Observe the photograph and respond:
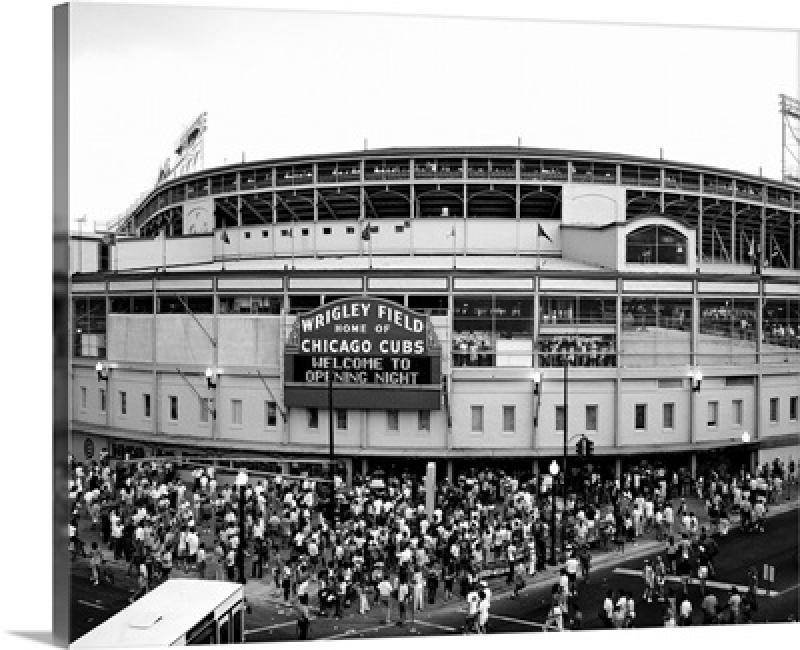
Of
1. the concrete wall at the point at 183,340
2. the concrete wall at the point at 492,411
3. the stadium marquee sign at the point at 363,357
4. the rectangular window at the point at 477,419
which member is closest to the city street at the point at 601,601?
the concrete wall at the point at 492,411

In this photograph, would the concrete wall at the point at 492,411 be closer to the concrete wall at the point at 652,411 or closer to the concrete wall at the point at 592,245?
the concrete wall at the point at 652,411

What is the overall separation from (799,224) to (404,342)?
27.0m

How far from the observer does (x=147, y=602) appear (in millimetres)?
21672

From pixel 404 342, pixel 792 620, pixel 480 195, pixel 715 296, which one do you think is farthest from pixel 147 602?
pixel 480 195

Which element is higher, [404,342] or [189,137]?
[189,137]

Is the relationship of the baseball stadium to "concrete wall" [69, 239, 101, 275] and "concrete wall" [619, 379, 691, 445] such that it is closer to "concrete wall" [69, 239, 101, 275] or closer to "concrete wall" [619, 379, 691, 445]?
"concrete wall" [619, 379, 691, 445]

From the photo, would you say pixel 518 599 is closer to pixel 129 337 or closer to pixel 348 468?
pixel 348 468

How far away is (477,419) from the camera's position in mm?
34906

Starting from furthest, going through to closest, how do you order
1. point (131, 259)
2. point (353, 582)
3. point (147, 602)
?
point (131, 259) < point (353, 582) < point (147, 602)

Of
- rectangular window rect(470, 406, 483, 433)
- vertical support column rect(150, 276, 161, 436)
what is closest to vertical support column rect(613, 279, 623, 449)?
rectangular window rect(470, 406, 483, 433)

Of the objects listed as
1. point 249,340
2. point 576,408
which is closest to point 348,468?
point 249,340

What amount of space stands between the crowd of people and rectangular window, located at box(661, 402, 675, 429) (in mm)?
1639

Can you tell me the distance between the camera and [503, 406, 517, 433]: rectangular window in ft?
115

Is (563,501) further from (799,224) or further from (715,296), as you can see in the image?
(799,224)
